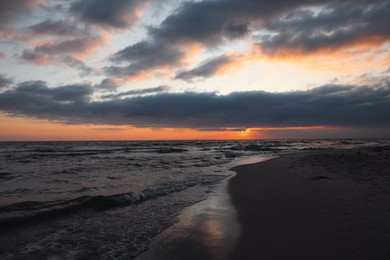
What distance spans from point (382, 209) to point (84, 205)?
757cm

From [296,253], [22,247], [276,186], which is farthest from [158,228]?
[276,186]

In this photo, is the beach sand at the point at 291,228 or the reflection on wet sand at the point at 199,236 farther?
the reflection on wet sand at the point at 199,236

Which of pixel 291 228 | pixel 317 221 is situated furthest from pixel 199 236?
pixel 317 221

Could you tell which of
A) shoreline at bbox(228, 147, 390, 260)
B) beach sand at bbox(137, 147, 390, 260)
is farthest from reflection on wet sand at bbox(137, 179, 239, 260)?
shoreline at bbox(228, 147, 390, 260)

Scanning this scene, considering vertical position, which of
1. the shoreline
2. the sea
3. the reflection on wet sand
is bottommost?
the sea

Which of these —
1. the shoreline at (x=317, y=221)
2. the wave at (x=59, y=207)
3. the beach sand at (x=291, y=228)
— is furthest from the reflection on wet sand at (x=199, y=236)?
the wave at (x=59, y=207)

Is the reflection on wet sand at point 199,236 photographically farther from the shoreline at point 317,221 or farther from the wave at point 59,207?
the wave at point 59,207

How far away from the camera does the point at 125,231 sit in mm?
5945

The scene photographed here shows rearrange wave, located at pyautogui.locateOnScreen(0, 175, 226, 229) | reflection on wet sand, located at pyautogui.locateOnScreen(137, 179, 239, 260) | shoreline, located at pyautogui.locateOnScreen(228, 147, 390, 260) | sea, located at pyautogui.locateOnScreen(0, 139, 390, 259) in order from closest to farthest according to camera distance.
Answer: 1. shoreline, located at pyautogui.locateOnScreen(228, 147, 390, 260)
2. reflection on wet sand, located at pyautogui.locateOnScreen(137, 179, 239, 260)
3. sea, located at pyautogui.locateOnScreen(0, 139, 390, 259)
4. wave, located at pyautogui.locateOnScreen(0, 175, 226, 229)

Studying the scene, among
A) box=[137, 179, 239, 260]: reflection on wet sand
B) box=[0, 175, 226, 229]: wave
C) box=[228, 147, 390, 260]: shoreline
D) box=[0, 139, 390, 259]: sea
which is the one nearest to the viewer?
box=[228, 147, 390, 260]: shoreline

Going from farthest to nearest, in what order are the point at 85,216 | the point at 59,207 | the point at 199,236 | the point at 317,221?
the point at 59,207 → the point at 85,216 → the point at 317,221 → the point at 199,236

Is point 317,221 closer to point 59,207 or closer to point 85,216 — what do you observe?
point 85,216

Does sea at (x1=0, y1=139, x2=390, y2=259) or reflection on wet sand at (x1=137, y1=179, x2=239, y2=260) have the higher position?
reflection on wet sand at (x1=137, y1=179, x2=239, y2=260)

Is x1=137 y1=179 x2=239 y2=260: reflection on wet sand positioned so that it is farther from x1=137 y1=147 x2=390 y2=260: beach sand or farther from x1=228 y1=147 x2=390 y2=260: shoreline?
x1=228 y1=147 x2=390 y2=260: shoreline
